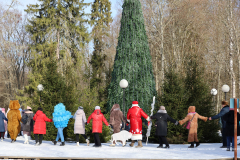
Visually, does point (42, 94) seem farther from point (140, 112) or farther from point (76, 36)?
point (76, 36)

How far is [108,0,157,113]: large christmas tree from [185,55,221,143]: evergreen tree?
6.04 feet

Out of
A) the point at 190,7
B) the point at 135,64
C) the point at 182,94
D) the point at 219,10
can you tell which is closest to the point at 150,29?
the point at 190,7

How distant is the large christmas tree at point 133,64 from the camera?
13898mm

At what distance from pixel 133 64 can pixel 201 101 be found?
12.2 feet

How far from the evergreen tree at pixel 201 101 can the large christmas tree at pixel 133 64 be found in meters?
1.84

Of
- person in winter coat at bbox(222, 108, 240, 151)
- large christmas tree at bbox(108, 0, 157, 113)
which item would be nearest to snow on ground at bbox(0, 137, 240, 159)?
person in winter coat at bbox(222, 108, 240, 151)

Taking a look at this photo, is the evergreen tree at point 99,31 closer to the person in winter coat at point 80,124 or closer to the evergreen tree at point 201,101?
the evergreen tree at point 201,101

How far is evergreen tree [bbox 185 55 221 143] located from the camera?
12484mm

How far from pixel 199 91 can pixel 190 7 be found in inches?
472

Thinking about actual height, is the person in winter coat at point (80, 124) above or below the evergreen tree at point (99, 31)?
below

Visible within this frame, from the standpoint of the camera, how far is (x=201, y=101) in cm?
1329

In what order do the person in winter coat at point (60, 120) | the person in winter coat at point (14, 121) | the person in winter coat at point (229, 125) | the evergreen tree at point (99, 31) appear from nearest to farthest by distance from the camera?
1. the person in winter coat at point (229, 125)
2. the person in winter coat at point (60, 120)
3. the person in winter coat at point (14, 121)
4. the evergreen tree at point (99, 31)

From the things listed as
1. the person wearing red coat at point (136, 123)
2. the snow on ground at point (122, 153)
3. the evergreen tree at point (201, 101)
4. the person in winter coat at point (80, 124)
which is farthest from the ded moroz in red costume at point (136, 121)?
the evergreen tree at point (201, 101)

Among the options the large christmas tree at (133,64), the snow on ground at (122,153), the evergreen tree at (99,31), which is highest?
the evergreen tree at (99,31)
